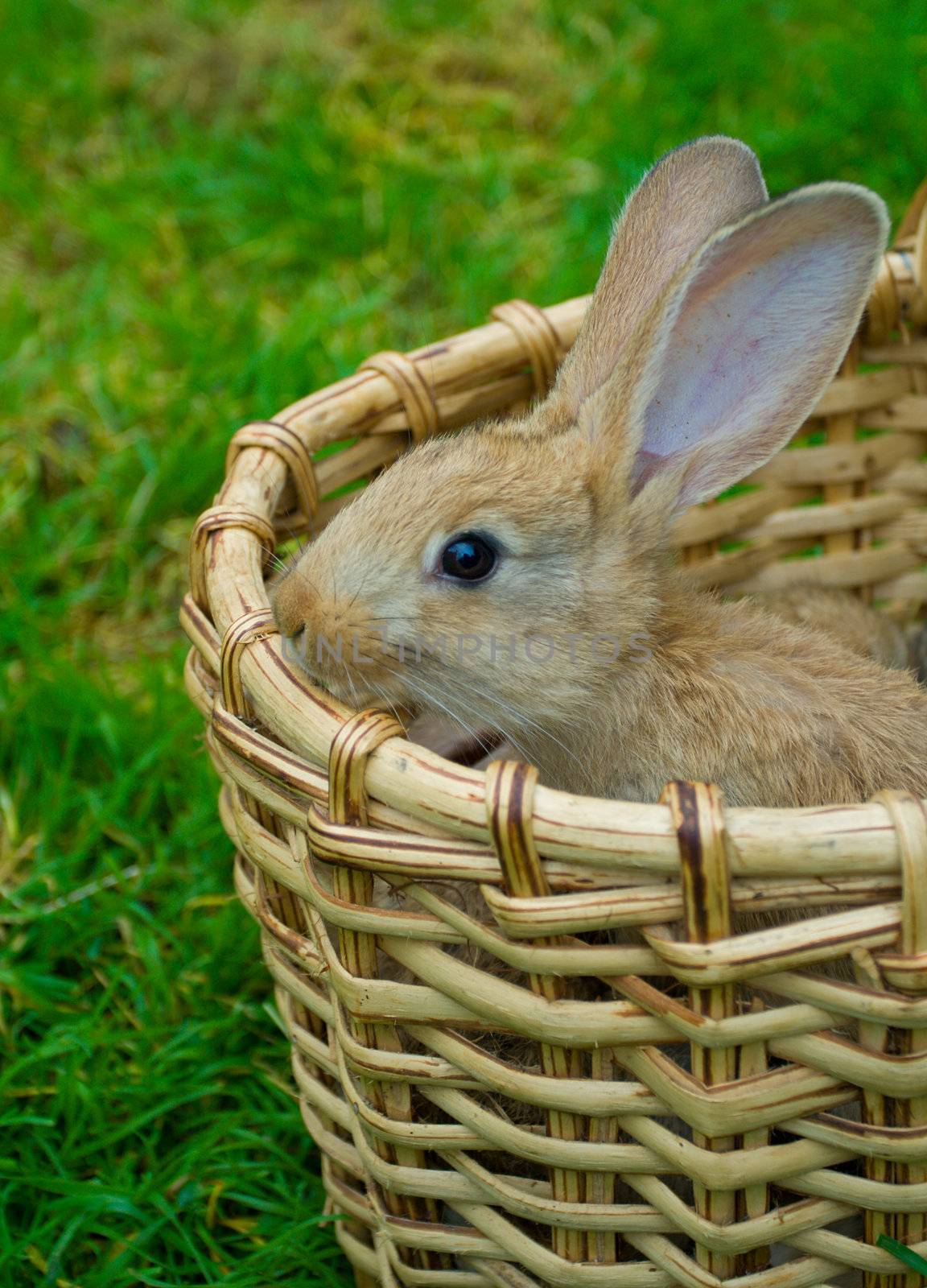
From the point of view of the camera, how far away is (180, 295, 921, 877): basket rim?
68.5 inches

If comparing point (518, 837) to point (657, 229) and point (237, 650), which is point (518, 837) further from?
point (657, 229)

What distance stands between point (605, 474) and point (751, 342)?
351 mm

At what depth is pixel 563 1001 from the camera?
1898 millimetres

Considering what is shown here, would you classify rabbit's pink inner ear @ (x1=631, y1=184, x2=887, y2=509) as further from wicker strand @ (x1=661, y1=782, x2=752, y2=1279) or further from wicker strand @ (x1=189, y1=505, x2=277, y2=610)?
wicker strand @ (x1=661, y1=782, x2=752, y2=1279)

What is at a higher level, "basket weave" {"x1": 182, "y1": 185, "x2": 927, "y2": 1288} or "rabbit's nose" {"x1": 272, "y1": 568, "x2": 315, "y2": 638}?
"rabbit's nose" {"x1": 272, "y1": 568, "x2": 315, "y2": 638}

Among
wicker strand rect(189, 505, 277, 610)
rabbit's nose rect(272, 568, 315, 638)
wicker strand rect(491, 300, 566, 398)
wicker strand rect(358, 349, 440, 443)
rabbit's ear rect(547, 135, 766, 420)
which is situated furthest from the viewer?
wicker strand rect(491, 300, 566, 398)

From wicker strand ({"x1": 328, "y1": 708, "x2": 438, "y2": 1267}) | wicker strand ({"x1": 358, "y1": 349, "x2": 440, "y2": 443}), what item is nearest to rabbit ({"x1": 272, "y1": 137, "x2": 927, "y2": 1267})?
wicker strand ({"x1": 328, "y1": 708, "x2": 438, "y2": 1267})

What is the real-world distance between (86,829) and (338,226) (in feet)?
7.48

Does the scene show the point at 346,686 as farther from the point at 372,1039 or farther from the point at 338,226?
the point at 338,226

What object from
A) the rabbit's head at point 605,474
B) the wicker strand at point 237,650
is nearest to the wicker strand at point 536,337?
the rabbit's head at point 605,474

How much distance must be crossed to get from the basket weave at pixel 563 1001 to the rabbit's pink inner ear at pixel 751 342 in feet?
2.50

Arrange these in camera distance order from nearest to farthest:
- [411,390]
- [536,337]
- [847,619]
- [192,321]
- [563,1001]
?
[563,1001]
[411,390]
[536,337]
[847,619]
[192,321]

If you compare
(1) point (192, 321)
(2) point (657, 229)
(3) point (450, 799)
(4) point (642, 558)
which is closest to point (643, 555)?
(4) point (642, 558)

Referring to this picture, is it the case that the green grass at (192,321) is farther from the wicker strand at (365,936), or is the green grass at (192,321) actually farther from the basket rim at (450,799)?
the basket rim at (450,799)
